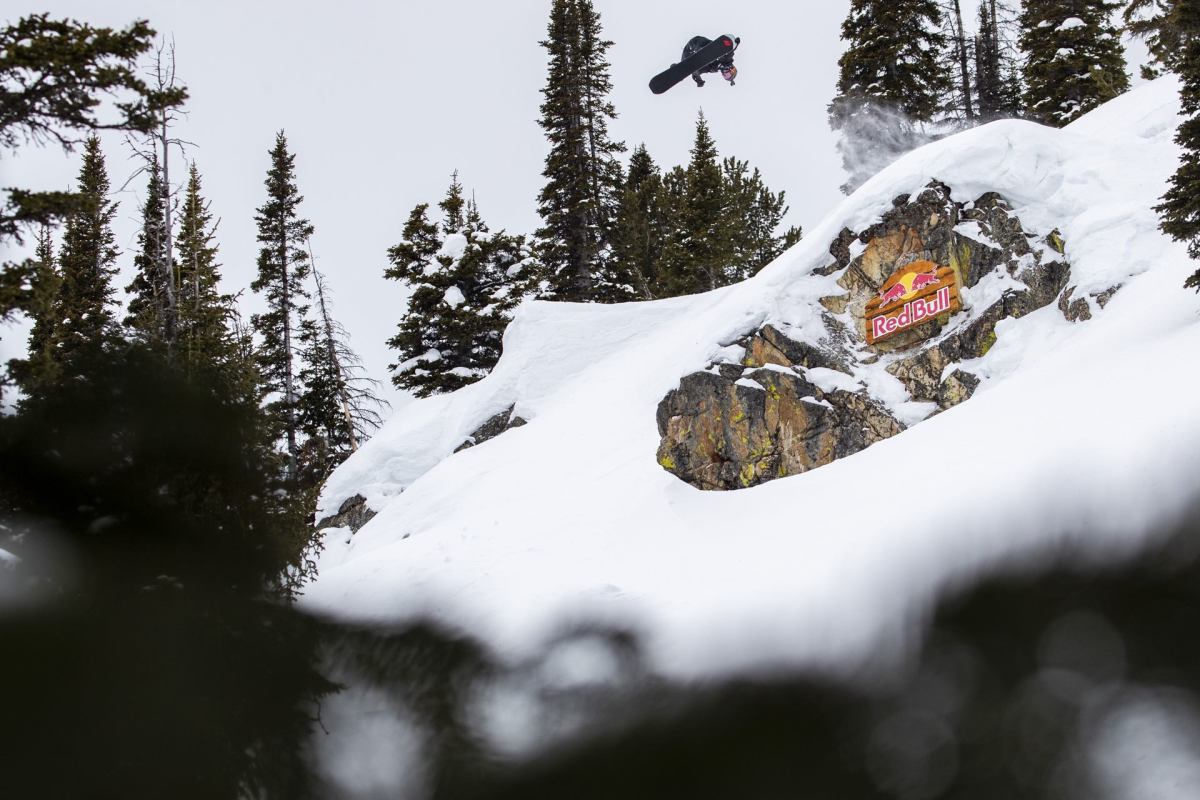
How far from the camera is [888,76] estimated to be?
29.3 meters

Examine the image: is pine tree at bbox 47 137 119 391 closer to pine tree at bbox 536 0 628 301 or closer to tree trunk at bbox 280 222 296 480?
tree trunk at bbox 280 222 296 480

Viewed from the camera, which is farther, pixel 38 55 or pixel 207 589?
pixel 207 589

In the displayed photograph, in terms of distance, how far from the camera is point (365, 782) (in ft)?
29.0

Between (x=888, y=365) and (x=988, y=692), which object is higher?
(x=888, y=365)

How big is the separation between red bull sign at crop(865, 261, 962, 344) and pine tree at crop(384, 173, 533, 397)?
17.7 metres

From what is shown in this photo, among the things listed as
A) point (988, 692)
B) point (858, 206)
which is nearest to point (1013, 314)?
point (858, 206)

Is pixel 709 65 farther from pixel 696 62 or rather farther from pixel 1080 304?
pixel 1080 304

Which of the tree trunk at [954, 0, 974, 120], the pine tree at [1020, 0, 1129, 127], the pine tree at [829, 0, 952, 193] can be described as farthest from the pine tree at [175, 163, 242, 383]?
the tree trunk at [954, 0, 974, 120]

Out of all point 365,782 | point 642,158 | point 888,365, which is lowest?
point 365,782

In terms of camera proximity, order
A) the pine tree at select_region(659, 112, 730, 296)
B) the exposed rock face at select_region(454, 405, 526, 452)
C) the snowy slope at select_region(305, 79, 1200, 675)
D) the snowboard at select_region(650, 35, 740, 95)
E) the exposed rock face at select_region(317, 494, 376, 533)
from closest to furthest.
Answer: the snowy slope at select_region(305, 79, 1200, 675) → the snowboard at select_region(650, 35, 740, 95) → the exposed rock face at select_region(317, 494, 376, 533) → the exposed rock face at select_region(454, 405, 526, 452) → the pine tree at select_region(659, 112, 730, 296)

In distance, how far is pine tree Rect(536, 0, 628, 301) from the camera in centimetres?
3394

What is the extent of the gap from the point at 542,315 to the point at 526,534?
463 inches

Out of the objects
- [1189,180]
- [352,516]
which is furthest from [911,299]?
[352,516]

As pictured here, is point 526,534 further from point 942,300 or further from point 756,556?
point 942,300
